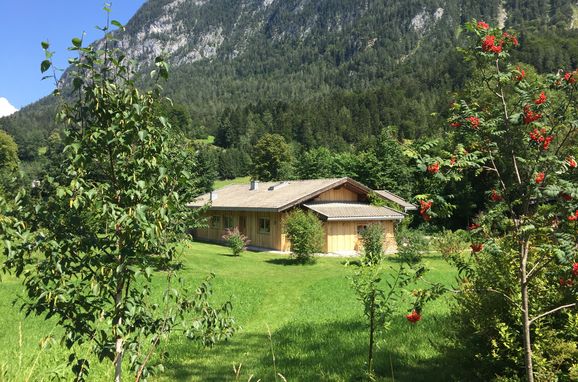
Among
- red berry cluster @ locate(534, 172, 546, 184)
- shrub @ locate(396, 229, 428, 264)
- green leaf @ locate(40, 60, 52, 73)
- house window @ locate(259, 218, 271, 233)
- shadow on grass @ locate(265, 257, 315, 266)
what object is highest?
green leaf @ locate(40, 60, 52, 73)

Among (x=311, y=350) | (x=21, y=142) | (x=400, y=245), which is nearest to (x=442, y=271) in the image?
(x=400, y=245)

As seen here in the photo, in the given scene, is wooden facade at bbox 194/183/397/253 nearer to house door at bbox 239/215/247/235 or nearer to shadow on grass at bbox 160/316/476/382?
house door at bbox 239/215/247/235

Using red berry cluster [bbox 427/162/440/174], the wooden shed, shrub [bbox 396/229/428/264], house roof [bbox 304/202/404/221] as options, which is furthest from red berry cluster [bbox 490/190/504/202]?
house roof [bbox 304/202/404/221]

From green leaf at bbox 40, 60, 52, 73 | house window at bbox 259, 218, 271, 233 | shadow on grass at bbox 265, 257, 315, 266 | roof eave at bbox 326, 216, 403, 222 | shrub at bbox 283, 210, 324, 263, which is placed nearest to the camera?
green leaf at bbox 40, 60, 52, 73

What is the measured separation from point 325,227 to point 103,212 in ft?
87.4

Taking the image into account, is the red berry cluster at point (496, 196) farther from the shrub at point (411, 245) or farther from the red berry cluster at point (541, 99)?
the shrub at point (411, 245)

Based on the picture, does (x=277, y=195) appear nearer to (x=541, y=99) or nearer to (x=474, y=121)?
(x=474, y=121)

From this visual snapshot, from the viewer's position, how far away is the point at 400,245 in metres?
27.8

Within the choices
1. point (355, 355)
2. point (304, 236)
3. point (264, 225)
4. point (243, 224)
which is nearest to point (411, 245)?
point (304, 236)

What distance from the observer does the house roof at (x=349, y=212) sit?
29.7 metres

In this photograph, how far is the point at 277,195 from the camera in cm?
3366

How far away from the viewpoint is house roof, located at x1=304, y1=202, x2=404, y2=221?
97.4 ft

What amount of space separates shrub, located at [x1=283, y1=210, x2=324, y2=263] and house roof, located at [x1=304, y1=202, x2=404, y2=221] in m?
2.99

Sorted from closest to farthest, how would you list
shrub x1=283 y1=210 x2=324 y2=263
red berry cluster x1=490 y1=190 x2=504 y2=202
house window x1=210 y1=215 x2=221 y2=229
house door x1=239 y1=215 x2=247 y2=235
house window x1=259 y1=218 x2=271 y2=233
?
red berry cluster x1=490 y1=190 x2=504 y2=202 → shrub x1=283 y1=210 x2=324 y2=263 → house window x1=259 y1=218 x2=271 y2=233 → house door x1=239 y1=215 x2=247 y2=235 → house window x1=210 y1=215 x2=221 y2=229
